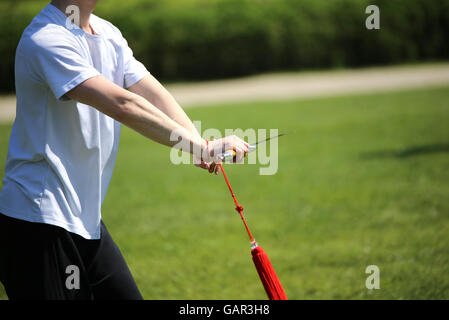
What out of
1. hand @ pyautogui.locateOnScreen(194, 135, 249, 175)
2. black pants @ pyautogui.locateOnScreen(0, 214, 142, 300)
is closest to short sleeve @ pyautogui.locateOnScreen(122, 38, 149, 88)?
hand @ pyautogui.locateOnScreen(194, 135, 249, 175)

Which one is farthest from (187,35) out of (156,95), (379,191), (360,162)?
(156,95)

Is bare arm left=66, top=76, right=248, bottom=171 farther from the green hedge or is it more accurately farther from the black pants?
the green hedge

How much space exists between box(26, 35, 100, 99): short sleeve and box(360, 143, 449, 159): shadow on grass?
7804mm

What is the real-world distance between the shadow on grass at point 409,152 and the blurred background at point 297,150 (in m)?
0.05

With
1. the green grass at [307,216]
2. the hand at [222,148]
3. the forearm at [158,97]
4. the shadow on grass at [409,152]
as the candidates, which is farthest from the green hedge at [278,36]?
the hand at [222,148]

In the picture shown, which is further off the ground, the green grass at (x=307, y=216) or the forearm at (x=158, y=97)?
the forearm at (x=158, y=97)

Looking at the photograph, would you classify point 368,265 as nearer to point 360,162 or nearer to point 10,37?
point 360,162

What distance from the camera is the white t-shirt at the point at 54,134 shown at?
7.29 feet

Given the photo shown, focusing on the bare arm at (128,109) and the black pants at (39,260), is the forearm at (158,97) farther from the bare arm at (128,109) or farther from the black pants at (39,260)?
the black pants at (39,260)

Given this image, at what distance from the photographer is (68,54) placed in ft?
7.30

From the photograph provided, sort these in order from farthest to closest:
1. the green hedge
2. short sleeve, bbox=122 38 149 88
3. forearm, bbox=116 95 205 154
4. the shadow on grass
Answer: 1. the green hedge
2. the shadow on grass
3. short sleeve, bbox=122 38 149 88
4. forearm, bbox=116 95 205 154

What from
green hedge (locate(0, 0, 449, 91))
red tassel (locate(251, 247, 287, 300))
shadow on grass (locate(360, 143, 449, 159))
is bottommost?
shadow on grass (locate(360, 143, 449, 159))

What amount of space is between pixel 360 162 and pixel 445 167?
1369 mm

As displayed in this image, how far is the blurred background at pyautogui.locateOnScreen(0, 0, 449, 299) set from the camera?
5254 millimetres
